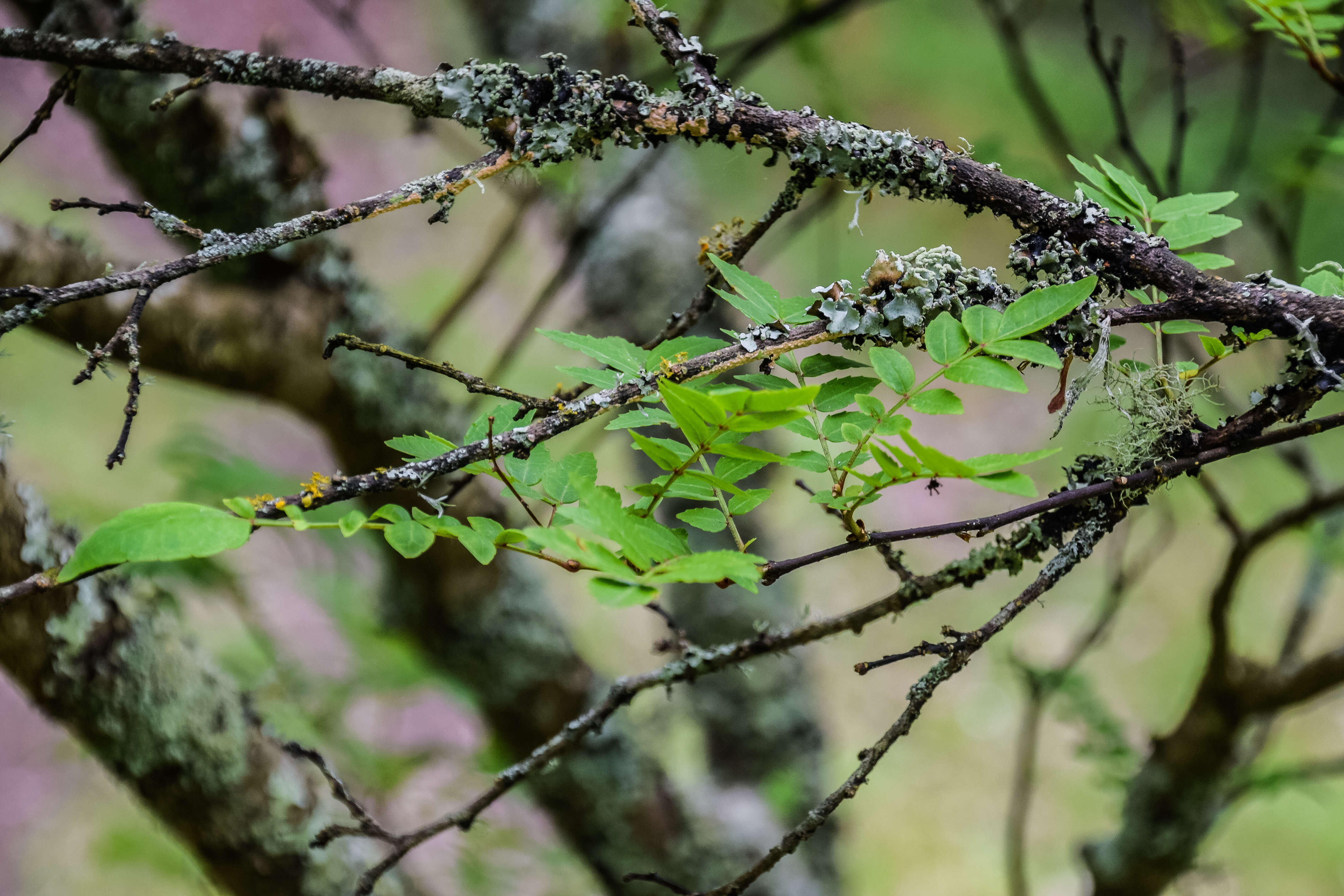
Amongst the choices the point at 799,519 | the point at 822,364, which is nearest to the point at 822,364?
the point at 822,364

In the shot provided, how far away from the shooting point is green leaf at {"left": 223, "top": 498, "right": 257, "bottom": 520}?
316 mm

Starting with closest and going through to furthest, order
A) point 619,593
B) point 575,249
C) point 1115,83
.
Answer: point 619,593
point 1115,83
point 575,249

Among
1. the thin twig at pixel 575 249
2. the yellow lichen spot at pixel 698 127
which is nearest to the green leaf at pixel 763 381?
the yellow lichen spot at pixel 698 127

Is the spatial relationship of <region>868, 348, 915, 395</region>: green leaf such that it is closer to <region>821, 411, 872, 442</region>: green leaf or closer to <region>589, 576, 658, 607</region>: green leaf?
<region>821, 411, 872, 442</region>: green leaf

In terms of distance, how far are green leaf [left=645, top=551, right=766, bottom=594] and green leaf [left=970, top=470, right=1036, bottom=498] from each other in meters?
0.09

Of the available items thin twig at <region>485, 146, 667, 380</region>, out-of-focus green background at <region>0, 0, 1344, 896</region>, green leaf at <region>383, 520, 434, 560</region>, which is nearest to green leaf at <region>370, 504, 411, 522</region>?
green leaf at <region>383, 520, 434, 560</region>

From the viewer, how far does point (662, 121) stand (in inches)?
15.8

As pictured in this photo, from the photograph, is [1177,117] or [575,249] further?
[575,249]

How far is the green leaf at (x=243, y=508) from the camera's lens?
1.04 feet

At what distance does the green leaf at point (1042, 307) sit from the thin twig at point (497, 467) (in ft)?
0.70

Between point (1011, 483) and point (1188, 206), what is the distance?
0.22m

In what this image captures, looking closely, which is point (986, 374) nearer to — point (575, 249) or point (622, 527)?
point (622, 527)

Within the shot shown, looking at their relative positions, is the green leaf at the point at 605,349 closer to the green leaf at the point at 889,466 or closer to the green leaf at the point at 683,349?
the green leaf at the point at 683,349

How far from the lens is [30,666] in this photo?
61 centimetres
